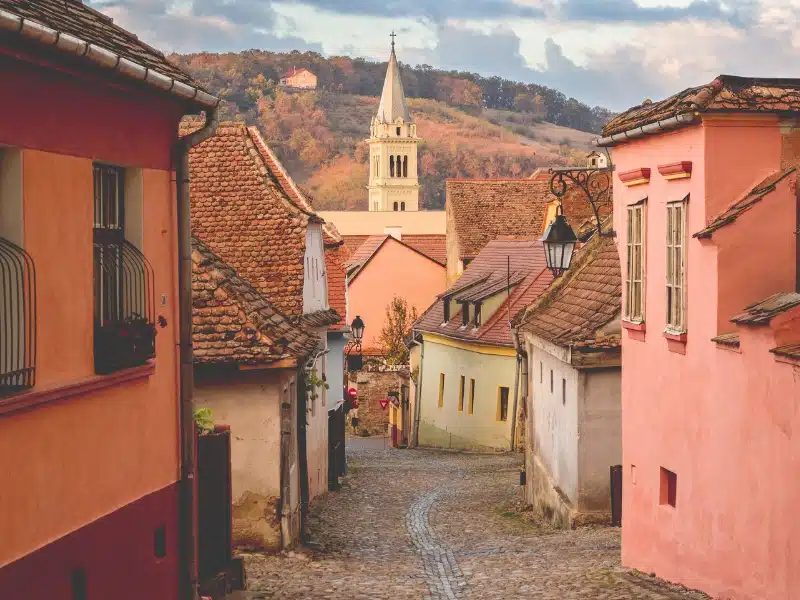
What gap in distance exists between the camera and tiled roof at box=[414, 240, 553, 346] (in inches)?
1686

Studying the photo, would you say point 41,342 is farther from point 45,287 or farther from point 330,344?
point 330,344

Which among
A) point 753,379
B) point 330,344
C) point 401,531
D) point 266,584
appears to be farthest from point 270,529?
point 330,344

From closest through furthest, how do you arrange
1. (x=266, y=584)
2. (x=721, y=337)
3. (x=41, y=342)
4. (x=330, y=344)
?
(x=41, y=342), (x=721, y=337), (x=266, y=584), (x=330, y=344)

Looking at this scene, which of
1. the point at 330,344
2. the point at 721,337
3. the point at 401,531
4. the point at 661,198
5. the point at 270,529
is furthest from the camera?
the point at 330,344

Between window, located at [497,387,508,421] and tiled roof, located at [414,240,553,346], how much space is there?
149 cm

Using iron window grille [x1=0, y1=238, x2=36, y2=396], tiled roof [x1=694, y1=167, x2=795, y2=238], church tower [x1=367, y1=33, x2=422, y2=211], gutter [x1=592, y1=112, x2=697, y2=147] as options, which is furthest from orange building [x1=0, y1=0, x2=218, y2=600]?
church tower [x1=367, y1=33, x2=422, y2=211]

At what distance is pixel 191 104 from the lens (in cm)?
1166

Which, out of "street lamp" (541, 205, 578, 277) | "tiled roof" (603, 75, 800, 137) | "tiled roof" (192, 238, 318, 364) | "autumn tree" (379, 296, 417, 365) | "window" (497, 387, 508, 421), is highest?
"tiled roof" (603, 75, 800, 137)

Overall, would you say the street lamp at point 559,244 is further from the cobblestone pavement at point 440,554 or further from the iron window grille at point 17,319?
the iron window grille at point 17,319

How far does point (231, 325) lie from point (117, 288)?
22.8 feet

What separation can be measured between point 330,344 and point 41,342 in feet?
79.7

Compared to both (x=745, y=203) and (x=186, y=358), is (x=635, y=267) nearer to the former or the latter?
(x=745, y=203)

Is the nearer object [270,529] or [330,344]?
[270,529]

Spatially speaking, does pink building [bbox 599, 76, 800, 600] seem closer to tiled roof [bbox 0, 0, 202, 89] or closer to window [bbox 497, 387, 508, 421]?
tiled roof [bbox 0, 0, 202, 89]
